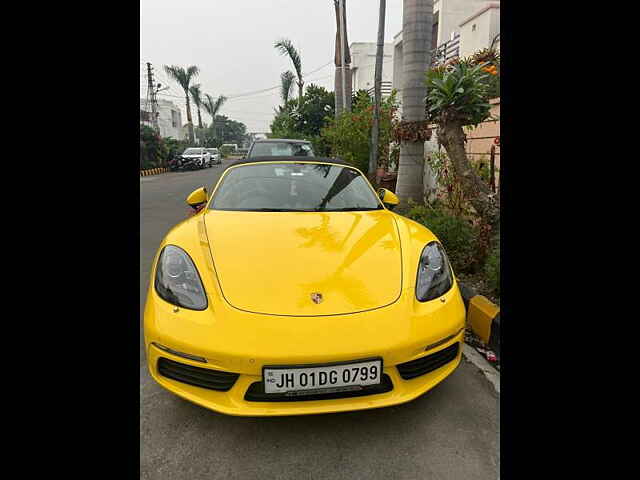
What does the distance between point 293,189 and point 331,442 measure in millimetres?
1799

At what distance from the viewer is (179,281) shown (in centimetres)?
179

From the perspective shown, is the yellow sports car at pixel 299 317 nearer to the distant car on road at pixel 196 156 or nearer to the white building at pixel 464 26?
the white building at pixel 464 26

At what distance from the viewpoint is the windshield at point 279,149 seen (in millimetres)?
8523

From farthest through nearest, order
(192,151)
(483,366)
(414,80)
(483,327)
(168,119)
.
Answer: (168,119), (192,151), (414,80), (483,327), (483,366)

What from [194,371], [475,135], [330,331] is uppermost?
[475,135]

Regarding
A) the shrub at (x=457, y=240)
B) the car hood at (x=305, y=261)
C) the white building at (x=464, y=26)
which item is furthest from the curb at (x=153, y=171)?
the car hood at (x=305, y=261)

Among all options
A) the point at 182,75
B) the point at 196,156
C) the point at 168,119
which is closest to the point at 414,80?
the point at 196,156

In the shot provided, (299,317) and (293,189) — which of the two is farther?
(293,189)

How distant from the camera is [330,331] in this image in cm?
150

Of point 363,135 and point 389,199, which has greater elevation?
point 363,135

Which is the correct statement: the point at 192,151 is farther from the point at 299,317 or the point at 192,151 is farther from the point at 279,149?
the point at 299,317
